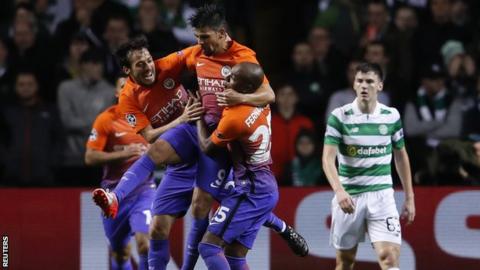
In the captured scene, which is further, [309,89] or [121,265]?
[309,89]

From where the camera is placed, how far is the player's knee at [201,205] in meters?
9.62

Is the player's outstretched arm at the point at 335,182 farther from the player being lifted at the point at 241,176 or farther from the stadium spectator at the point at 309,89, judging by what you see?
the stadium spectator at the point at 309,89

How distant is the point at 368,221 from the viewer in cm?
972

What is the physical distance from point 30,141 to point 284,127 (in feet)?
8.23

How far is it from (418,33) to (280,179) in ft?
7.44

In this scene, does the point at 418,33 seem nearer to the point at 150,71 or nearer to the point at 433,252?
the point at 433,252

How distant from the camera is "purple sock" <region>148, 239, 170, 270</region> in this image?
9797 mm

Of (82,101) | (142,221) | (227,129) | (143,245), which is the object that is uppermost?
(227,129)

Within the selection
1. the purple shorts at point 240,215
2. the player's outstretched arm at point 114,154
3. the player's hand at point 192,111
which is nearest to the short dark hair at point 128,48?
the player's hand at point 192,111

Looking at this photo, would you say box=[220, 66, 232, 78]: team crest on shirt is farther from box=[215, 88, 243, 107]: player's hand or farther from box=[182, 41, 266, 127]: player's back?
box=[215, 88, 243, 107]: player's hand

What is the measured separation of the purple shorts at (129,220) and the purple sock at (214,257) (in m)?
1.46

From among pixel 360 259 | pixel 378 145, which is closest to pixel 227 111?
pixel 378 145

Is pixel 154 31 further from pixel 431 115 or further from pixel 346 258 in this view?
pixel 346 258

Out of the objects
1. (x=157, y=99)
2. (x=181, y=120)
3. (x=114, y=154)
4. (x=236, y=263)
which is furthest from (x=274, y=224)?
(x=114, y=154)
